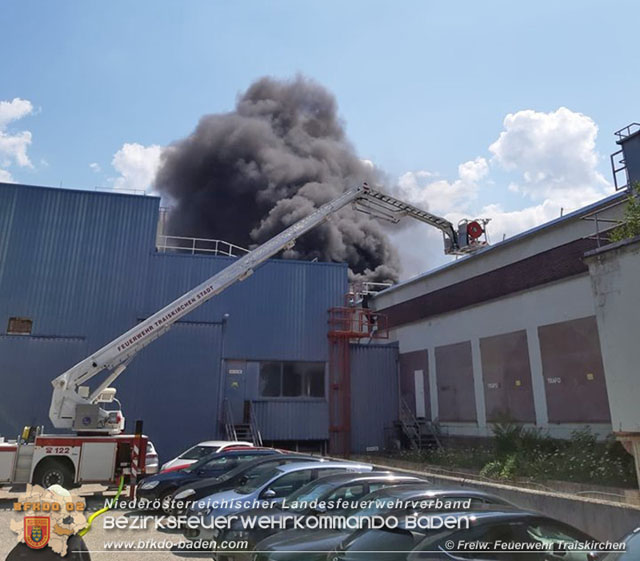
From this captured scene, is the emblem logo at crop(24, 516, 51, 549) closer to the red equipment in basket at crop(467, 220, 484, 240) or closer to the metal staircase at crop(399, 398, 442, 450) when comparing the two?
the red equipment in basket at crop(467, 220, 484, 240)

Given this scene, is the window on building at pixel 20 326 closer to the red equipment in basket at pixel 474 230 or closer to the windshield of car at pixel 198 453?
the windshield of car at pixel 198 453

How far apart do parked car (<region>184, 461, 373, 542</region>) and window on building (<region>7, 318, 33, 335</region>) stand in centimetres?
1364

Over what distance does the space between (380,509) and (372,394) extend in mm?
16792

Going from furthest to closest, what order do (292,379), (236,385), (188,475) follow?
(292,379) → (236,385) → (188,475)

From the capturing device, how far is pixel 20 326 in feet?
58.6

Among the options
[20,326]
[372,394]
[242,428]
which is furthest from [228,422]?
[20,326]

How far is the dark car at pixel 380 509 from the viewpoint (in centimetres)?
423

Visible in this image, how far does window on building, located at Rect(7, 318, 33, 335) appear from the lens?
17.8m

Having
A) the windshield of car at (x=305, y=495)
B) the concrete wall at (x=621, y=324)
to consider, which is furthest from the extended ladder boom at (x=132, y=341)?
the concrete wall at (x=621, y=324)

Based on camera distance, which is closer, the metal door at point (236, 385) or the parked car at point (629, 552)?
the parked car at point (629, 552)

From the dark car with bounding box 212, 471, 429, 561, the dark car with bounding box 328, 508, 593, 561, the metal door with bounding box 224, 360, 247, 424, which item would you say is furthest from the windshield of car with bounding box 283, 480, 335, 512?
the metal door with bounding box 224, 360, 247, 424

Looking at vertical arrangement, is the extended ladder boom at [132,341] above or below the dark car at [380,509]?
above

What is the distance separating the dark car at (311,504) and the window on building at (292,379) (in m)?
13.4

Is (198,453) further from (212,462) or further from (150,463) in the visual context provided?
(212,462)
